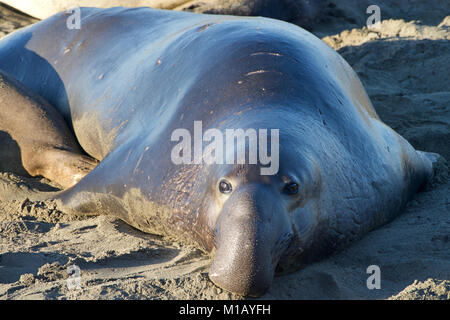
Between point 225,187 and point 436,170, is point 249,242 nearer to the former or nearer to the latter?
point 225,187

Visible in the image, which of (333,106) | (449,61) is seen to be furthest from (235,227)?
(449,61)

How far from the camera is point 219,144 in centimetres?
311

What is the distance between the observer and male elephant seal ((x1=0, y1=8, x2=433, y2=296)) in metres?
2.71

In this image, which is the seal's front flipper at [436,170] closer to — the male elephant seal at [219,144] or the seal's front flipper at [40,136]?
the male elephant seal at [219,144]

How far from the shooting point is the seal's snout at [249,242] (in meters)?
2.54

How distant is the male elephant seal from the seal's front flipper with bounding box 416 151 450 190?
0.07 meters

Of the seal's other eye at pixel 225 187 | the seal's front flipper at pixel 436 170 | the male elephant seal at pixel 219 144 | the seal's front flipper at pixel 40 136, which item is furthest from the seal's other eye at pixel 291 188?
the seal's front flipper at pixel 40 136

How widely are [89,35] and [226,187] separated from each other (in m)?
2.83

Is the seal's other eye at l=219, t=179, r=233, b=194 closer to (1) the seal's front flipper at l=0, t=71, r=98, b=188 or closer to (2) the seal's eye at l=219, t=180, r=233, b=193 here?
(2) the seal's eye at l=219, t=180, r=233, b=193

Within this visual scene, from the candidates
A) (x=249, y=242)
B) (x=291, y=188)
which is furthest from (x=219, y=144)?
(x=249, y=242)

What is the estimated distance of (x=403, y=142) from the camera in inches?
158

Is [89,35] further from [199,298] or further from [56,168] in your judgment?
[199,298]

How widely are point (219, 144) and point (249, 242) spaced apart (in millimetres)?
681
